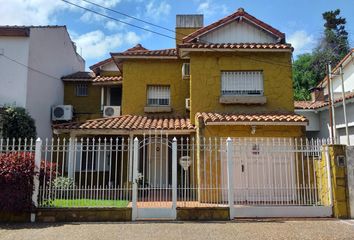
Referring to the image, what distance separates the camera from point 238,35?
46.4 feet

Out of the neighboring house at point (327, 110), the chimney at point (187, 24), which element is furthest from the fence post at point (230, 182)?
the chimney at point (187, 24)

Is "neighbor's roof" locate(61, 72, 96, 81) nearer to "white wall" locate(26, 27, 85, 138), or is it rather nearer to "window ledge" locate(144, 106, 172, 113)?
"white wall" locate(26, 27, 85, 138)

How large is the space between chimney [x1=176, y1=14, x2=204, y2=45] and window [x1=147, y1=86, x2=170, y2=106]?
314cm

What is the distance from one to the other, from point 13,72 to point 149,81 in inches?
243

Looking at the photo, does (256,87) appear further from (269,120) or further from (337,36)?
(337,36)

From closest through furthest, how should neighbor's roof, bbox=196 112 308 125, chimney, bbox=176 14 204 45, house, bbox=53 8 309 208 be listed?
neighbor's roof, bbox=196 112 308 125
house, bbox=53 8 309 208
chimney, bbox=176 14 204 45

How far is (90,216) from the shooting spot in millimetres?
9008

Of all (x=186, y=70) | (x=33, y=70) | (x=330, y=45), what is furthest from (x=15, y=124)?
(x=330, y=45)

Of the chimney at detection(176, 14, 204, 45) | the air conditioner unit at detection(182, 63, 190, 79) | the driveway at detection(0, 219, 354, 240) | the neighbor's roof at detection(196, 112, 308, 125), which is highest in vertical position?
the chimney at detection(176, 14, 204, 45)

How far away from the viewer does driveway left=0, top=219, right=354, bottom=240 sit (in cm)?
752

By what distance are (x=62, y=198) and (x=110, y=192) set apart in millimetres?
1339

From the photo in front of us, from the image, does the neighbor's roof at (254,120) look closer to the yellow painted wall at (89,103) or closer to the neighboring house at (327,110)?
the neighboring house at (327,110)

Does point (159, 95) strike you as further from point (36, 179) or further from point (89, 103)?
point (36, 179)

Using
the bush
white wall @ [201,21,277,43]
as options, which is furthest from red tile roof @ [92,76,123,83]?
the bush
